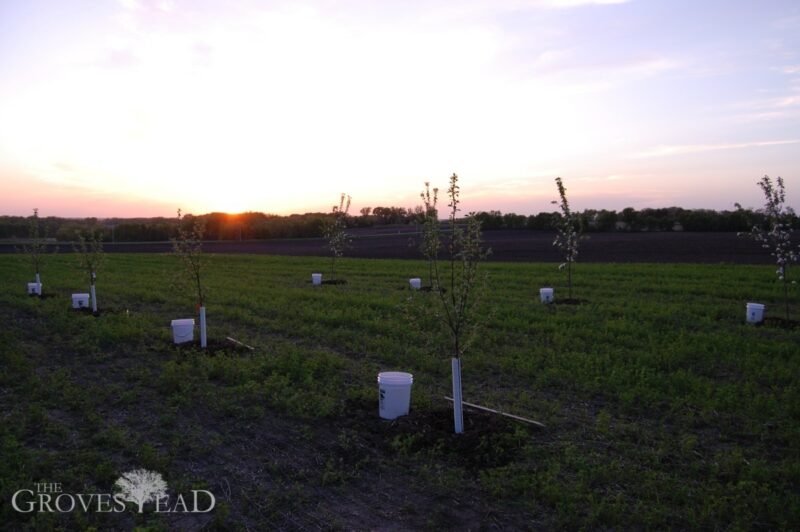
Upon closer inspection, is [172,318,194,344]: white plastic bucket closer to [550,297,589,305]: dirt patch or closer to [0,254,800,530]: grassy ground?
[0,254,800,530]: grassy ground

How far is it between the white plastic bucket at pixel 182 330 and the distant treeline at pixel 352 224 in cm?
4158

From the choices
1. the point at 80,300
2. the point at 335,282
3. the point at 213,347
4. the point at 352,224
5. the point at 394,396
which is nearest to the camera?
the point at 394,396

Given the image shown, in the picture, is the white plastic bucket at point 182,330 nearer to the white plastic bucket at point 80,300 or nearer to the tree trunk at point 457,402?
the white plastic bucket at point 80,300

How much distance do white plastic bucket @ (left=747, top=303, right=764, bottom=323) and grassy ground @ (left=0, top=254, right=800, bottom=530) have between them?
1.46ft

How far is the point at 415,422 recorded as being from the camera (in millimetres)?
6438

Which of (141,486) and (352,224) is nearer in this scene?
(141,486)

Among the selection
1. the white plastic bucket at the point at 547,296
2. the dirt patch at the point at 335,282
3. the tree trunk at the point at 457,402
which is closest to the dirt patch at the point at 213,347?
the tree trunk at the point at 457,402

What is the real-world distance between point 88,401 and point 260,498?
3.54 m

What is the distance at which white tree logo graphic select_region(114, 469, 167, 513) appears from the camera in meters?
4.70

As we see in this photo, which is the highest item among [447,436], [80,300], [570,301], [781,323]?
[80,300]

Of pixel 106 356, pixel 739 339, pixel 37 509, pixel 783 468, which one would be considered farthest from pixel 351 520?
pixel 739 339

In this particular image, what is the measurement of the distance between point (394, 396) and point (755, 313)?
30.4 ft

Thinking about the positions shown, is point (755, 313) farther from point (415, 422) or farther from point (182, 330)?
point (182, 330)

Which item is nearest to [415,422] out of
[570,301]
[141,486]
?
[141,486]
